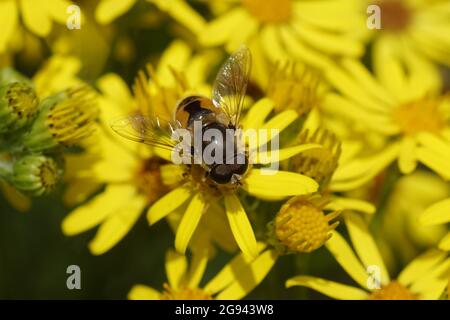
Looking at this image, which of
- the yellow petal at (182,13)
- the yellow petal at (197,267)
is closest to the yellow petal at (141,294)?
the yellow petal at (197,267)

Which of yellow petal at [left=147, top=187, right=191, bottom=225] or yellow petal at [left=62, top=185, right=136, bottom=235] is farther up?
yellow petal at [left=62, top=185, right=136, bottom=235]

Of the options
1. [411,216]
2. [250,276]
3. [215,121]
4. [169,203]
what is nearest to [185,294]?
[250,276]

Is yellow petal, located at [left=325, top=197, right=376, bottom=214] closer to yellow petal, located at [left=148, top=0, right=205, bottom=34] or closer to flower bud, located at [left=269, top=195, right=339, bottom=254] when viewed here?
flower bud, located at [left=269, top=195, right=339, bottom=254]

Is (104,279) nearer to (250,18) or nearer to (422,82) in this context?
(250,18)

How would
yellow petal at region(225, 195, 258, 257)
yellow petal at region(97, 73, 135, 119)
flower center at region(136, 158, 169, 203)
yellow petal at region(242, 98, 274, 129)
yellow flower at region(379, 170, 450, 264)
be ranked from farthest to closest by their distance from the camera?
yellow flower at region(379, 170, 450, 264) → yellow petal at region(97, 73, 135, 119) → flower center at region(136, 158, 169, 203) → yellow petal at region(242, 98, 274, 129) → yellow petal at region(225, 195, 258, 257)

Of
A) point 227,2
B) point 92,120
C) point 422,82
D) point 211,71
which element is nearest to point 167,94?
point 92,120

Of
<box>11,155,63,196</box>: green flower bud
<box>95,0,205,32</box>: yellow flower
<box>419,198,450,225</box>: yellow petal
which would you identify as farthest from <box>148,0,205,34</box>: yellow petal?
<box>419,198,450,225</box>: yellow petal
